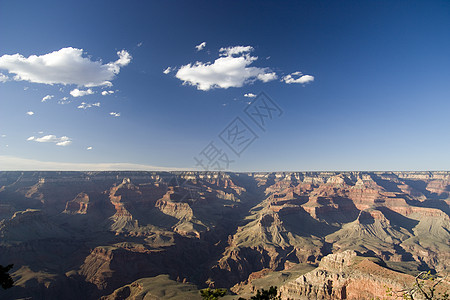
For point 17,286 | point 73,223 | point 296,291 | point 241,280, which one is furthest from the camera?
point 73,223

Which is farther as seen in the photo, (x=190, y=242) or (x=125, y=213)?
(x=125, y=213)

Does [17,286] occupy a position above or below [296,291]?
below

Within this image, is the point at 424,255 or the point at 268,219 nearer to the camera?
the point at 424,255

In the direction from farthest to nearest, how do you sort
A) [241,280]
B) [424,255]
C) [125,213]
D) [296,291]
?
[125,213], [424,255], [241,280], [296,291]

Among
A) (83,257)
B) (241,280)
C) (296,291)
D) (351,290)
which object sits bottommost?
(241,280)

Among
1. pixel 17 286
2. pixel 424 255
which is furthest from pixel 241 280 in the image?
pixel 424 255

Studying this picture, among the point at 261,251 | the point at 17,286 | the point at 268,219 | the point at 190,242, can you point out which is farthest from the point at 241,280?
the point at 17,286

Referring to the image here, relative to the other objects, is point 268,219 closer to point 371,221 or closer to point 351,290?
point 371,221

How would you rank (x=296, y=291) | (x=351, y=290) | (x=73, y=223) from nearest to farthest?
1. (x=351, y=290)
2. (x=296, y=291)
3. (x=73, y=223)

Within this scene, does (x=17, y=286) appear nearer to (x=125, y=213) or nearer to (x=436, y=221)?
(x=125, y=213)
